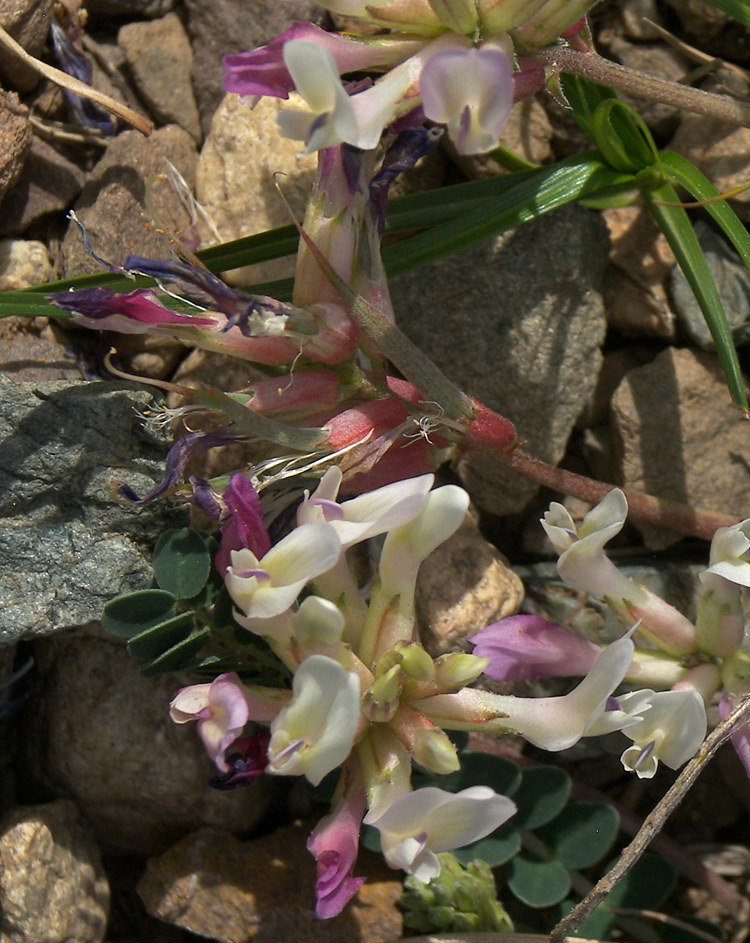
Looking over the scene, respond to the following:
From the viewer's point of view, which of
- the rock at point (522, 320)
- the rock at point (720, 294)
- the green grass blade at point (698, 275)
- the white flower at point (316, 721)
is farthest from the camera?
the rock at point (720, 294)

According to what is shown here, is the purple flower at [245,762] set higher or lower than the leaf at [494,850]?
higher

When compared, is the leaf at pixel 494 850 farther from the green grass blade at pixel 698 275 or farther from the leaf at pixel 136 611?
the green grass blade at pixel 698 275

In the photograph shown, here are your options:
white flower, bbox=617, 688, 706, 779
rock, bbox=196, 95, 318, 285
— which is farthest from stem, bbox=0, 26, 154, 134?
white flower, bbox=617, 688, 706, 779

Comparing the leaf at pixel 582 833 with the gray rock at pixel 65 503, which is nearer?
the gray rock at pixel 65 503

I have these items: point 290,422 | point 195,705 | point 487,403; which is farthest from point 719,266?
point 195,705

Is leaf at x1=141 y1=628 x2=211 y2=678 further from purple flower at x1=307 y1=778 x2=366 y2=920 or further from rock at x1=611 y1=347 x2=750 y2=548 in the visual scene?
rock at x1=611 y1=347 x2=750 y2=548

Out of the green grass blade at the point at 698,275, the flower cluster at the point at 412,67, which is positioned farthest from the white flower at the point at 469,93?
the green grass blade at the point at 698,275
